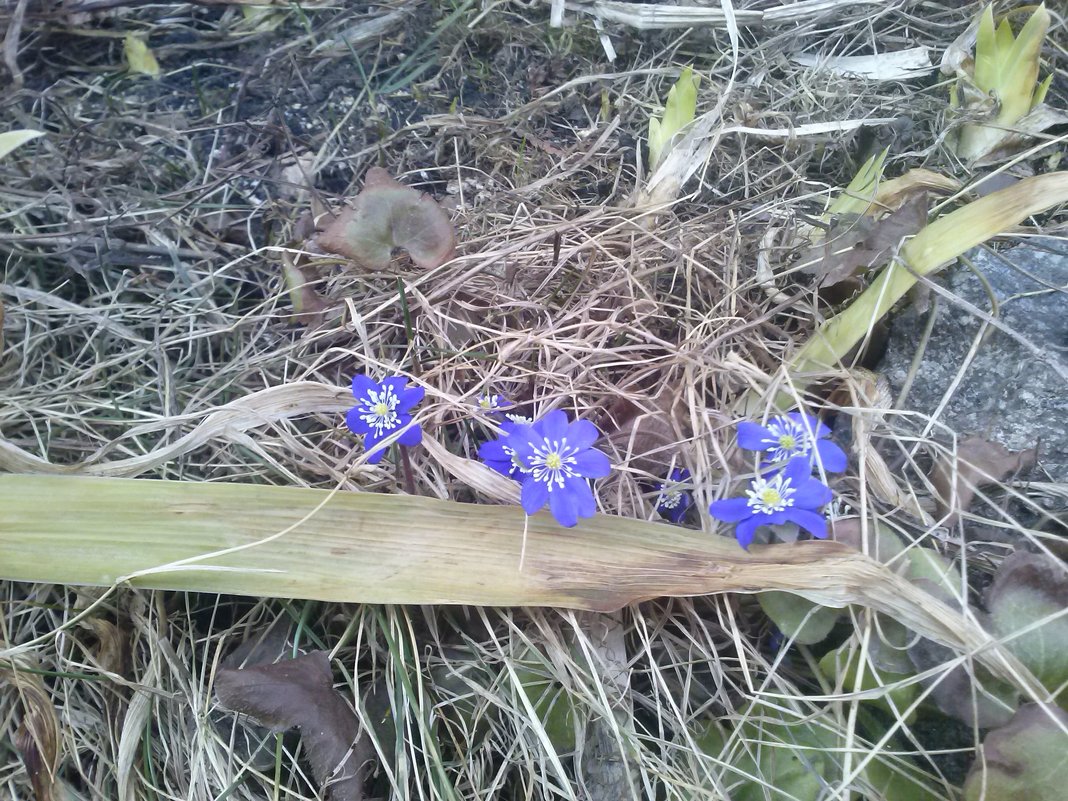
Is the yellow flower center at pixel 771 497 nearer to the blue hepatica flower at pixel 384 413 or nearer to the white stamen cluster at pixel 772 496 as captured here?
the white stamen cluster at pixel 772 496

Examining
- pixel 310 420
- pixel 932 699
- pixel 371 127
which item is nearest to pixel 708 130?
pixel 371 127

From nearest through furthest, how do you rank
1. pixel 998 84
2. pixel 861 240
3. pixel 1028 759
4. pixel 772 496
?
1. pixel 1028 759
2. pixel 772 496
3. pixel 861 240
4. pixel 998 84

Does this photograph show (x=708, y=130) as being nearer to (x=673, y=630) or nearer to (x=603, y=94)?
(x=603, y=94)

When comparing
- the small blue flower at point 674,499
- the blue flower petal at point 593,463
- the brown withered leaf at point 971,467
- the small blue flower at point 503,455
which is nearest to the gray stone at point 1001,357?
the brown withered leaf at point 971,467

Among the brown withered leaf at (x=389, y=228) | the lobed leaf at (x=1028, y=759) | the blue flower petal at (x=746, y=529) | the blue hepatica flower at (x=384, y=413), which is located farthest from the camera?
the brown withered leaf at (x=389, y=228)

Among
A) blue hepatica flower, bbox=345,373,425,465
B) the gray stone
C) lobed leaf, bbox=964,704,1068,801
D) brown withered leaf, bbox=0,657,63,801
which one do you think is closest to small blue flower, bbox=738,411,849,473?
the gray stone

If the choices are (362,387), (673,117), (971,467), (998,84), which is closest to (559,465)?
(362,387)

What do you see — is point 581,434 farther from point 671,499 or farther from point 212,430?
point 212,430
